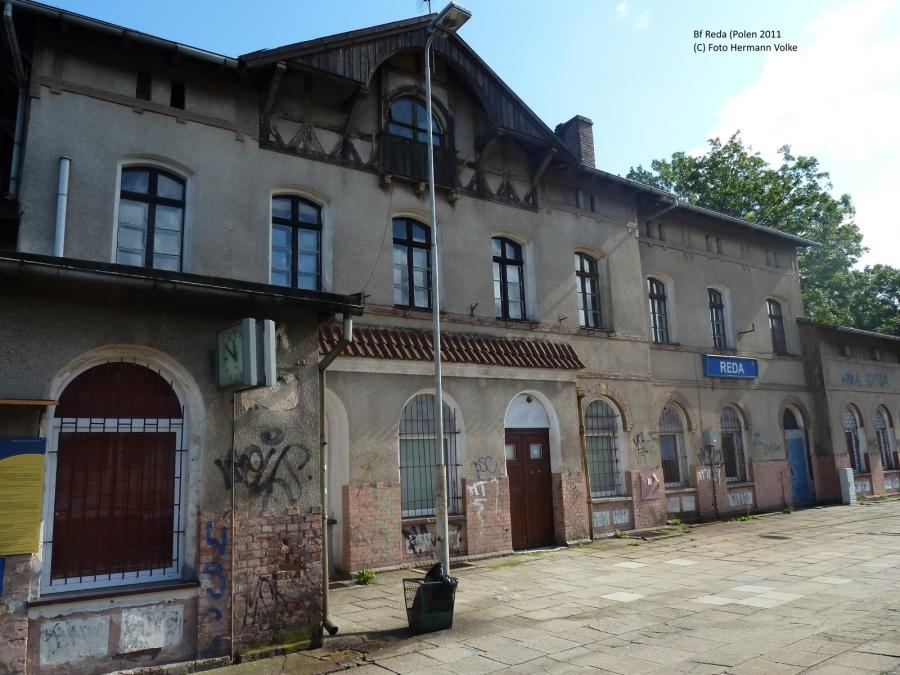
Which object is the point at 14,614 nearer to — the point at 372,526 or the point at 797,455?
the point at 372,526

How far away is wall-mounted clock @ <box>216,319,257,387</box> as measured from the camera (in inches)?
262

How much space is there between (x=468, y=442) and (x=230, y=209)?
6.20 metres

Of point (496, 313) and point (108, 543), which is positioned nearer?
point (108, 543)

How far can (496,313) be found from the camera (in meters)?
14.5

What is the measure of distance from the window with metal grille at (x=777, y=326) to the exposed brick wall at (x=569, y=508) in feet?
37.0

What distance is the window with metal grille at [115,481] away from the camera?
21.0 feet

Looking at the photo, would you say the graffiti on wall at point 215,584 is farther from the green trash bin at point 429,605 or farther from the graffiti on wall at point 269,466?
the green trash bin at point 429,605

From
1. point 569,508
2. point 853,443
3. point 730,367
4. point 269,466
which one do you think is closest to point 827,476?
point 853,443

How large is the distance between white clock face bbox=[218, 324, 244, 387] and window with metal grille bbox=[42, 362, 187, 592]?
638mm

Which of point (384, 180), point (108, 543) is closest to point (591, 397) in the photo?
point (384, 180)

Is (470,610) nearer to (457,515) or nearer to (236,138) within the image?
(457,515)

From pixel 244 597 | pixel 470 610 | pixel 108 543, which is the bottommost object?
pixel 470 610

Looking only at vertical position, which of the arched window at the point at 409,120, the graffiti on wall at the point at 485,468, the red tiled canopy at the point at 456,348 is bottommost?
the graffiti on wall at the point at 485,468

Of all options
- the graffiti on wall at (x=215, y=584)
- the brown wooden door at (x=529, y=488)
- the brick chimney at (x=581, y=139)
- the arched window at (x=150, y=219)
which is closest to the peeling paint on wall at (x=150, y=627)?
the graffiti on wall at (x=215, y=584)
